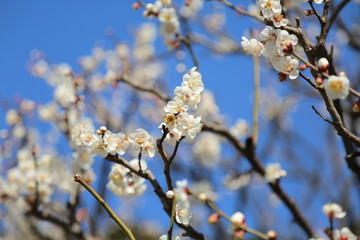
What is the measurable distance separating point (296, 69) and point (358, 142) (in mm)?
386

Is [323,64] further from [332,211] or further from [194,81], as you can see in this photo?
[332,211]

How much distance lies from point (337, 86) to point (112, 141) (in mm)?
1020

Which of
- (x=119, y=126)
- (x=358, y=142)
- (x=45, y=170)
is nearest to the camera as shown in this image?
(x=358, y=142)

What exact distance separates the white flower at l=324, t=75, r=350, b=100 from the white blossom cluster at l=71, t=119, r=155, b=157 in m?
0.83

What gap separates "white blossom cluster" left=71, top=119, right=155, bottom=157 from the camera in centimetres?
182

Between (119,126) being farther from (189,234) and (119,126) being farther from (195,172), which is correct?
(189,234)

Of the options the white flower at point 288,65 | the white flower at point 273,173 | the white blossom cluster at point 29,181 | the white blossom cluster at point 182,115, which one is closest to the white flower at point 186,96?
the white blossom cluster at point 182,115

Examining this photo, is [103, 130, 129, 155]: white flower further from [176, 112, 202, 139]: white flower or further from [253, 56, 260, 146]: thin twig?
[253, 56, 260, 146]: thin twig

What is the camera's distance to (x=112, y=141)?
1840 mm

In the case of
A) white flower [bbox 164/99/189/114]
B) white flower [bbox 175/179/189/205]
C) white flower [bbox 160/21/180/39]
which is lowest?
white flower [bbox 175/179/189/205]

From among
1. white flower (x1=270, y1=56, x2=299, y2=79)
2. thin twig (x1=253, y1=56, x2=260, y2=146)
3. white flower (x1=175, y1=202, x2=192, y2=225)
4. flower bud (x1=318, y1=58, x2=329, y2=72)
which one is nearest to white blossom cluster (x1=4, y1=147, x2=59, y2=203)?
white flower (x1=175, y1=202, x2=192, y2=225)

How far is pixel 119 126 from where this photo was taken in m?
5.31

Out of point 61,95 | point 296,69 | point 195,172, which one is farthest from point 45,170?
point 296,69

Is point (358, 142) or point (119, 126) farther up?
point (119, 126)
